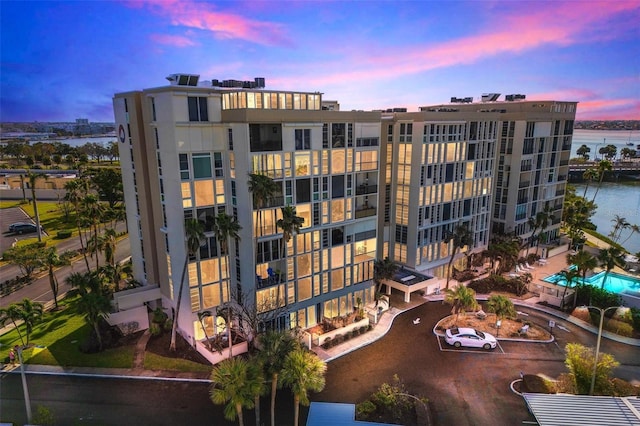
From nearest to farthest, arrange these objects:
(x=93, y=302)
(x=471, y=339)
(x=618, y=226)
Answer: (x=93, y=302)
(x=471, y=339)
(x=618, y=226)

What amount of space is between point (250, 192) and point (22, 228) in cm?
6099

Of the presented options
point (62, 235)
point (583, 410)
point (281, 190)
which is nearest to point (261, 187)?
point (281, 190)

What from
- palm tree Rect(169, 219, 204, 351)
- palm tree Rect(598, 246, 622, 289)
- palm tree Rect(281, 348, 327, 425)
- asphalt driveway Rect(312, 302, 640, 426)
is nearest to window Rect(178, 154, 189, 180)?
palm tree Rect(169, 219, 204, 351)

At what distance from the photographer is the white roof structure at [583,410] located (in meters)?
20.8

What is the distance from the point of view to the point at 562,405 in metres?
22.4

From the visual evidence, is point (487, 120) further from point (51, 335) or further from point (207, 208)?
point (51, 335)

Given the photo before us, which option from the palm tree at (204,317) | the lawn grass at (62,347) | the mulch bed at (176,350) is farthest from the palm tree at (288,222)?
the lawn grass at (62,347)

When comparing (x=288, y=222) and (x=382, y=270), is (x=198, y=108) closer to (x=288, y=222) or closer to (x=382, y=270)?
(x=288, y=222)

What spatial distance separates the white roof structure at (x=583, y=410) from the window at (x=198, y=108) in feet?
101

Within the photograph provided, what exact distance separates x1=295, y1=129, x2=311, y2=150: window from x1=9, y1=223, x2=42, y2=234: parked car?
62449 millimetres

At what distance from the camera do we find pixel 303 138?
3391 cm

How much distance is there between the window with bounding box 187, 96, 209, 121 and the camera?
1228 inches

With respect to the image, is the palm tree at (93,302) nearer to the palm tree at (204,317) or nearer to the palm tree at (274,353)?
the palm tree at (204,317)

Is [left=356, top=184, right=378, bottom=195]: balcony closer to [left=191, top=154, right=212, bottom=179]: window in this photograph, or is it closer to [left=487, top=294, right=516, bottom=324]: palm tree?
[left=191, top=154, right=212, bottom=179]: window
